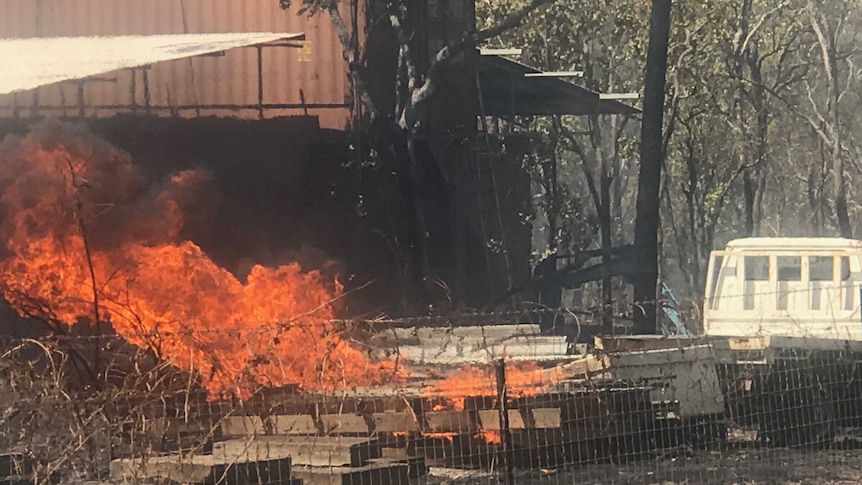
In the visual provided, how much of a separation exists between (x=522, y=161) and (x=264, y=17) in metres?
5.28

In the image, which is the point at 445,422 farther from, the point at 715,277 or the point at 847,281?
the point at 847,281

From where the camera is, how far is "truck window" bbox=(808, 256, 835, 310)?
46.6ft

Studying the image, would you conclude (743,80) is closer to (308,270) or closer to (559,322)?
(559,322)

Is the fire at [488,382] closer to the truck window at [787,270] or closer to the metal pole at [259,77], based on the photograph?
the truck window at [787,270]

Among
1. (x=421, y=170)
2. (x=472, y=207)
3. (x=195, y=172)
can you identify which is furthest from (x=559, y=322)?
(x=195, y=172)

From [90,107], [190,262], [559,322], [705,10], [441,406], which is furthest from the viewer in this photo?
[705,10]

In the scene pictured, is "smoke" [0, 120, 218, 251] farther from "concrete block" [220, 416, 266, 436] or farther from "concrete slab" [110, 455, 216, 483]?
"concrete slab" [110, 455, 216, 483]

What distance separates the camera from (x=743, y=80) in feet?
74.4

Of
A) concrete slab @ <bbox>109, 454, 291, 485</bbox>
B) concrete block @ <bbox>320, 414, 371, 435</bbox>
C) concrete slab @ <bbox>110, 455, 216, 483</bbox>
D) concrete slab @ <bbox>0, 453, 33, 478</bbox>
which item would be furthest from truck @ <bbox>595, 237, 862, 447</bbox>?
concrete slab @ <bbox>0, 453, 33, 478</bbox>

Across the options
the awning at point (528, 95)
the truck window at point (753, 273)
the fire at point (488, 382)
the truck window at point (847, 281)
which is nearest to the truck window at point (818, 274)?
the truck window at point (847, 281)

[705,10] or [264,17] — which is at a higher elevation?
[705,10]

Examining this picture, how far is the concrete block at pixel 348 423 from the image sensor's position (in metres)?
9.50

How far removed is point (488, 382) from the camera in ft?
34.2

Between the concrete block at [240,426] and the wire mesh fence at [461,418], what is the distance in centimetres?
2
